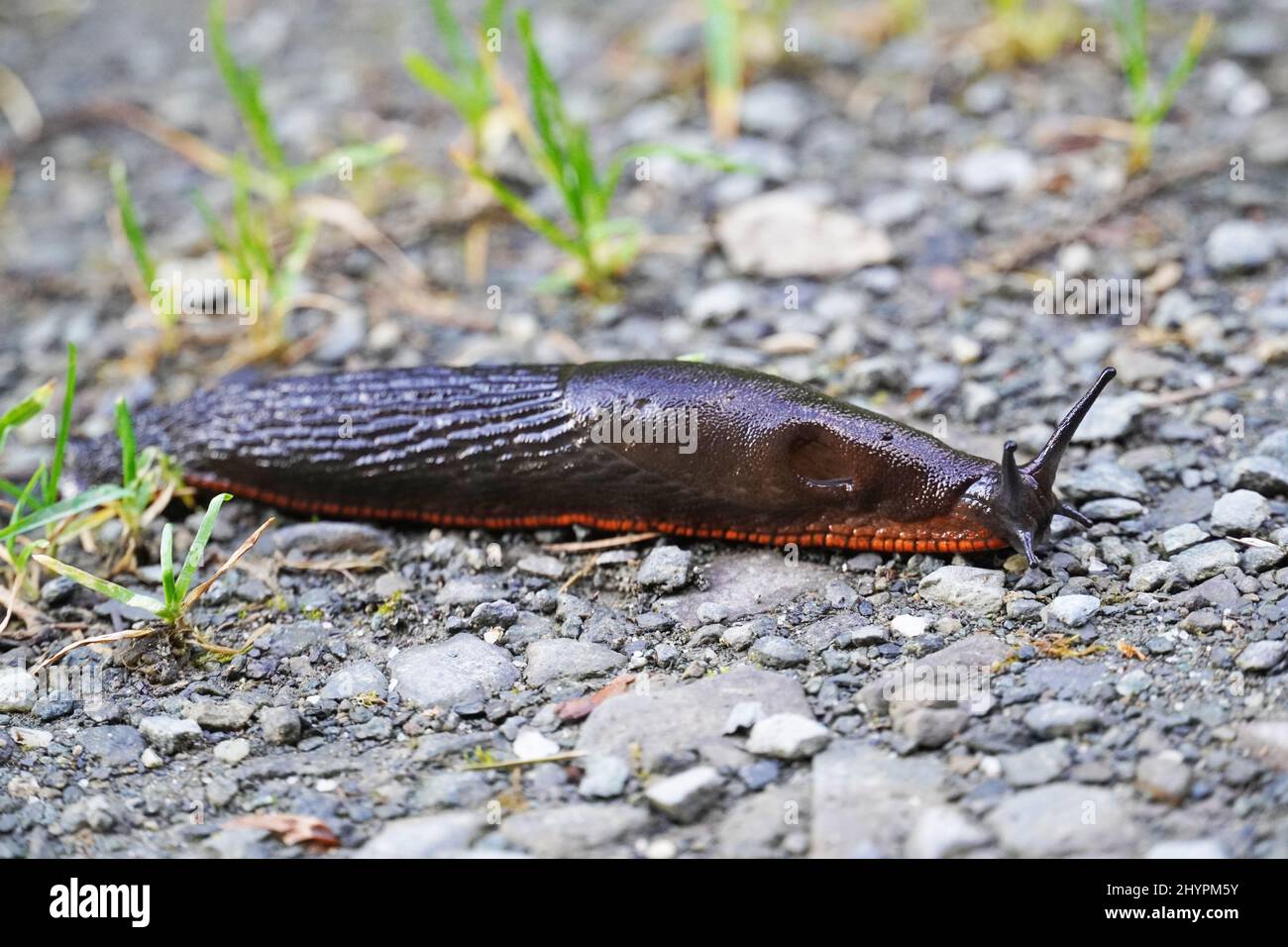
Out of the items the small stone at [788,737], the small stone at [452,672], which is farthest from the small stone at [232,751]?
the small stone at [788,737]

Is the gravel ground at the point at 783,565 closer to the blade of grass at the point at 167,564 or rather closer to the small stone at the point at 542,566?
the small stone at the point at 542,566

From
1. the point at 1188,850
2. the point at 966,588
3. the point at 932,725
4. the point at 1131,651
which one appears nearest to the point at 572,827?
the point at 932,725

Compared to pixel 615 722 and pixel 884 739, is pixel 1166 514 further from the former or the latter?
pixel 615 722

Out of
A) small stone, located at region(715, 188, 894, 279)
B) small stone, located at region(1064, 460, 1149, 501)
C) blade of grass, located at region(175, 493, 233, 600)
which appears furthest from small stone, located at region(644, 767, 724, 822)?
small stone, located at region(715, 188, 894, 279)

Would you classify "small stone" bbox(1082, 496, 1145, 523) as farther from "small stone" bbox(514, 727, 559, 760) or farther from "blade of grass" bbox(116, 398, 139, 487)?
"blade of grass" bbox(116, 398, 139, 487)

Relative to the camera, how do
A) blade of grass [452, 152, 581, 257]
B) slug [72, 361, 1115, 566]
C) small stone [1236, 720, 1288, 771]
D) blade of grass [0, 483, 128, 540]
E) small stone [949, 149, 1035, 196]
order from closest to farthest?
small stone [1236, 720, 1288, 771]
blade of grass [0, 483, 128, 540]
slug [72, 361, 1115, 566]
blade of grass [452, 152, 581, 257]
small stone [949, 149, 1035, 196]

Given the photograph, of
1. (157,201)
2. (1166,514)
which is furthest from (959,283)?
(157,201)
